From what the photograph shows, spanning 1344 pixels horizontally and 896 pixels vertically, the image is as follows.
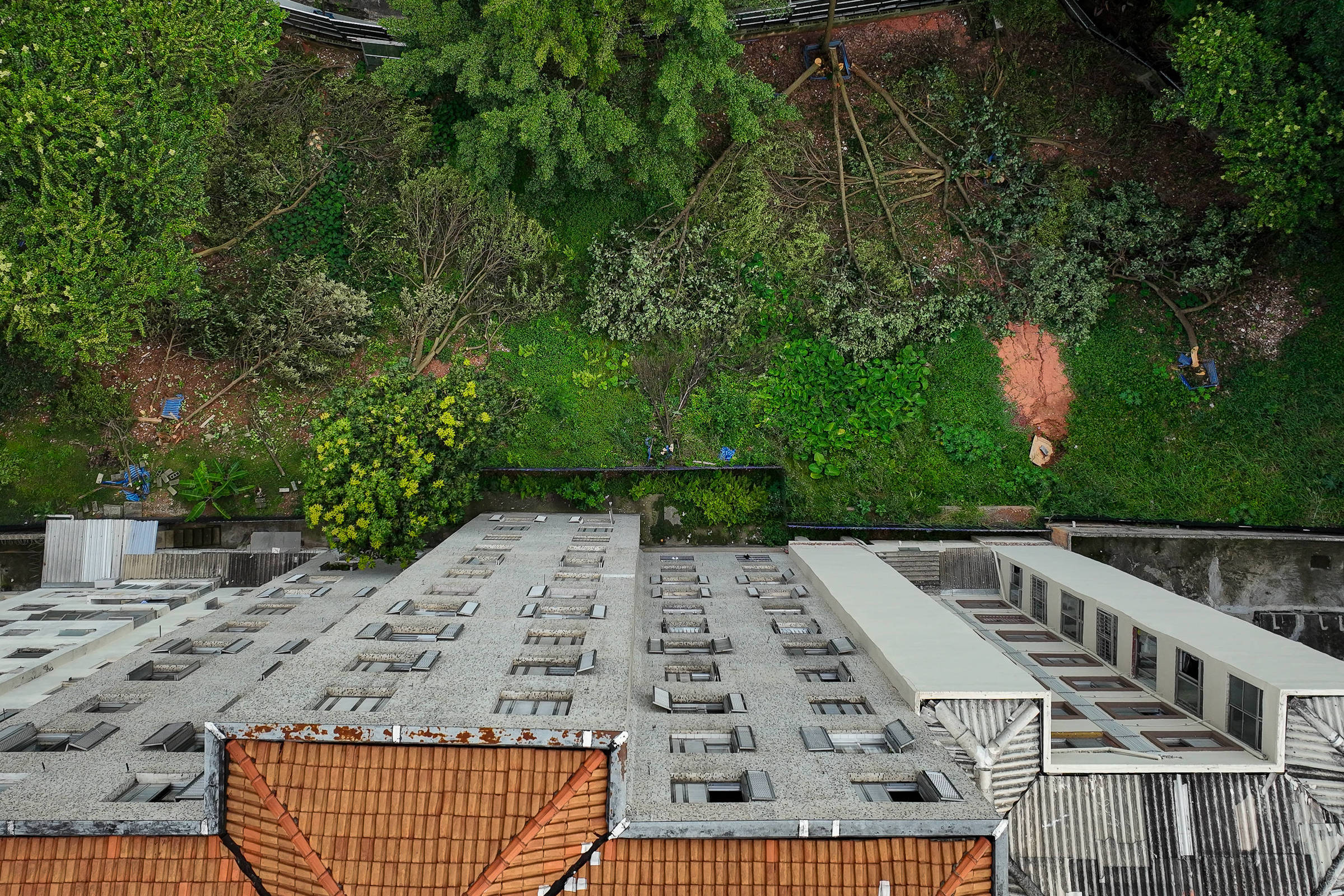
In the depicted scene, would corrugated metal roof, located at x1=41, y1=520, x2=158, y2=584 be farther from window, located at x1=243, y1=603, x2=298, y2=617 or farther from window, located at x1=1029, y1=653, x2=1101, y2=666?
window, located at x1=1029, y1=653, x2=1101, y2=666

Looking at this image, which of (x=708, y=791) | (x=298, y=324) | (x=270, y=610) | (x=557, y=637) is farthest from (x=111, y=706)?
(x=298, y=324)

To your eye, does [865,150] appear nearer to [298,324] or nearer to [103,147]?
[298,324]

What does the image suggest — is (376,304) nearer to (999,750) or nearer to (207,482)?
(207,482)

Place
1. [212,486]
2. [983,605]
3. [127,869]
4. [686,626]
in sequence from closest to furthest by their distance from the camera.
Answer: [127,869]
[686,626]
[983,605]
[212,486]

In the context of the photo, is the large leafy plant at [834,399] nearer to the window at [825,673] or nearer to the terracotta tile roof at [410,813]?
the window at [825,673]

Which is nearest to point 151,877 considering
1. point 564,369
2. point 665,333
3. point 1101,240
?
point 564,369

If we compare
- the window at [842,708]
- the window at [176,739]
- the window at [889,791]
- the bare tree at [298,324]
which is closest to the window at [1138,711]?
the window at [842,708]
